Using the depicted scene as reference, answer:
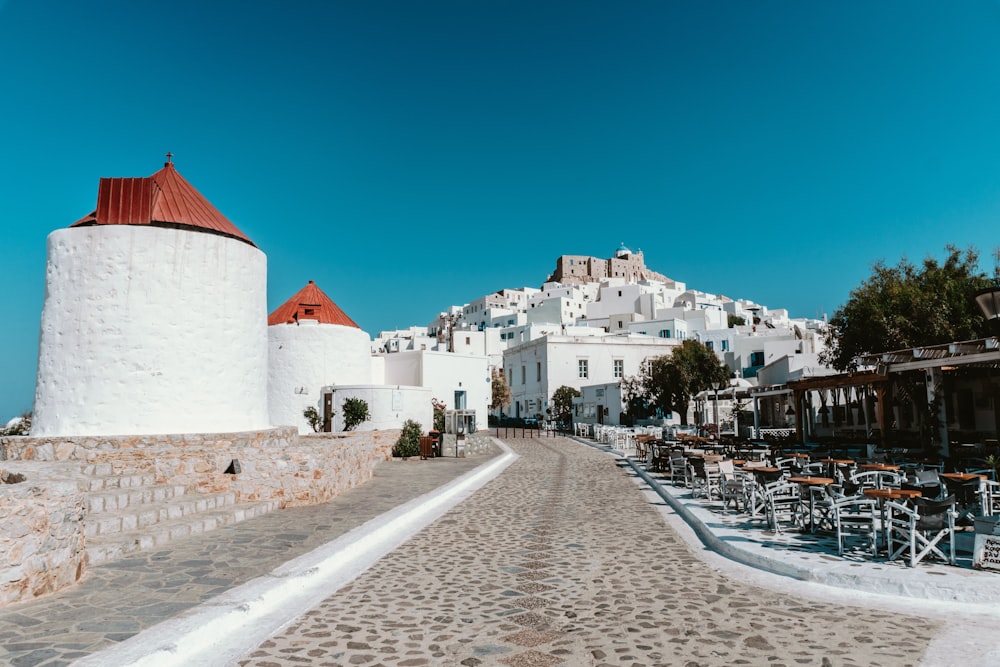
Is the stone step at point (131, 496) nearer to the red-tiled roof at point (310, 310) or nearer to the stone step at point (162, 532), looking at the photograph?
the stone step at point (162, 532)

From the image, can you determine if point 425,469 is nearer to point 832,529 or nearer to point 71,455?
point 71,455

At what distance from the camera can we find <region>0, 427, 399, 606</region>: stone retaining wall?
486 cm

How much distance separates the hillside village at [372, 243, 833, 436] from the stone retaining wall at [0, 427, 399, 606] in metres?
17.1

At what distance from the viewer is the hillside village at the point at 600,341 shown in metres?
42.6

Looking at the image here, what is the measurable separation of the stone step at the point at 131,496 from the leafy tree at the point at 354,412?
39.7 feet

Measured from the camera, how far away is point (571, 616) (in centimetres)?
480

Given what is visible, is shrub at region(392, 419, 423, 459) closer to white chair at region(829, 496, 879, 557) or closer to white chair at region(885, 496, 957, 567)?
white chair at region(829, 496, 879, 557)

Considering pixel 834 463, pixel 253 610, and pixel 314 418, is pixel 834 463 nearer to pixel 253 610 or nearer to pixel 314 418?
pixel 253 610

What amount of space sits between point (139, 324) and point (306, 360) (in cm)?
1333

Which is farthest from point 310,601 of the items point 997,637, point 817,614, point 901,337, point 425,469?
point 901,337

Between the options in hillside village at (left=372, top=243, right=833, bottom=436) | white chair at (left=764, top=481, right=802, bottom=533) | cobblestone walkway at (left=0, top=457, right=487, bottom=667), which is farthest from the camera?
hillside village at (left=372, top=243, right=833, bottom=436)

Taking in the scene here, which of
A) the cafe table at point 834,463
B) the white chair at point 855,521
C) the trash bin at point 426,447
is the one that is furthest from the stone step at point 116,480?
the trash bin at point 426,447

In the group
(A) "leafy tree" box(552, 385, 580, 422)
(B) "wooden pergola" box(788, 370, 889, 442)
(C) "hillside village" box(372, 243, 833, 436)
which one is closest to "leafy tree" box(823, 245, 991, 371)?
(B) "wooden pergola" box(788, 370, 889, 442)

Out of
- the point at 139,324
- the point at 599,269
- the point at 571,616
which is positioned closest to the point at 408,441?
the point at 139,324
